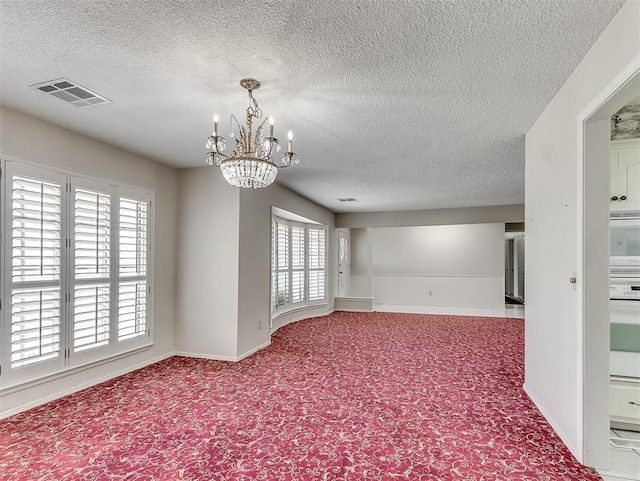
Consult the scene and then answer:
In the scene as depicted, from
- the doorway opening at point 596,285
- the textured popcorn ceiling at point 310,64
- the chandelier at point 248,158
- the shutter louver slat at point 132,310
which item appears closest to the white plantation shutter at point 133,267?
the shutter louver slat at point 132,310

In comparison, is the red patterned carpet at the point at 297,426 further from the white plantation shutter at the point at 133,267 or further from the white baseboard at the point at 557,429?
the white plantation shutter at the point at 133,267

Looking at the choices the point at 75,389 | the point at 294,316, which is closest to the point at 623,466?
the point at 75,389

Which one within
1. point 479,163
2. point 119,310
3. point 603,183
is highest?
point 479,163

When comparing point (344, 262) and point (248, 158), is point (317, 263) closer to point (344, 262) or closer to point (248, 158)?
point (344, 262)

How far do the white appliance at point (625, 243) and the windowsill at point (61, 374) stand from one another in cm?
490

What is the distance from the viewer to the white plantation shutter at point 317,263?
816cm

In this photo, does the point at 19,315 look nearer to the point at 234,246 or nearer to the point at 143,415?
the point at 143,415

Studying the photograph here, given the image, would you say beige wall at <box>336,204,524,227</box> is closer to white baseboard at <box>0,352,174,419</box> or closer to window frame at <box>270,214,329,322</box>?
window frame at <box>270,214,329,322</box>

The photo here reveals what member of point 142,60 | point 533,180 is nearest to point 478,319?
point 533,180

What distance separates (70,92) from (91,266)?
5.84ft

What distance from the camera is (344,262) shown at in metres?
10.1

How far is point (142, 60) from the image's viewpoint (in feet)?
7.32

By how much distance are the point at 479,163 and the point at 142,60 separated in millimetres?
4030

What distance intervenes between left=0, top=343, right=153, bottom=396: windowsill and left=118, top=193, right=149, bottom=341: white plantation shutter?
186 millimetres
